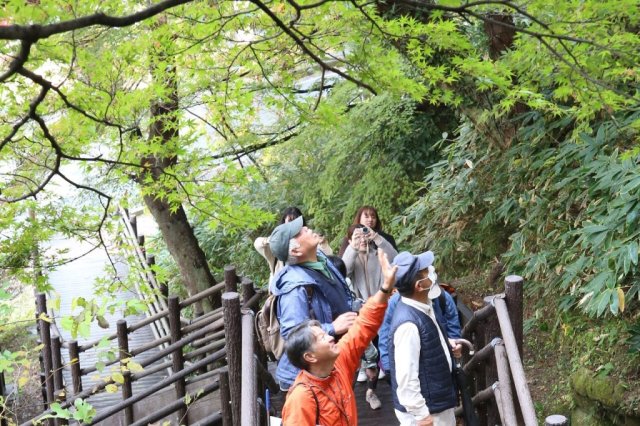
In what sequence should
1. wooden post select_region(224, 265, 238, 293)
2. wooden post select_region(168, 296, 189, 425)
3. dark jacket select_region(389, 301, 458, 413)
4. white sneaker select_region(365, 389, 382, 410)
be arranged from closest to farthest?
dark jacket select_region(389, 301, 458, 413) → white sneaker select_region(365, 389, 382, 410) → wooden post select_region(224, 265, 238, 293) → wooden post select_region(168, 296, 189, 425)

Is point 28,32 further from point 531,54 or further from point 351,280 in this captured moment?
point 531,54

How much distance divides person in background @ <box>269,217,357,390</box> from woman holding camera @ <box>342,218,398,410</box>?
1.08m

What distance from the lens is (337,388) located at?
10.6 feet

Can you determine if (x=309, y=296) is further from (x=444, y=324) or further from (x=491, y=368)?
(x=491, y=368)

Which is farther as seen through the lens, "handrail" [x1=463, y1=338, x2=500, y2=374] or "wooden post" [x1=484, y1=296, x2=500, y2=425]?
"wooden post" [x1=484, y1=296, x2=500, y2=425]

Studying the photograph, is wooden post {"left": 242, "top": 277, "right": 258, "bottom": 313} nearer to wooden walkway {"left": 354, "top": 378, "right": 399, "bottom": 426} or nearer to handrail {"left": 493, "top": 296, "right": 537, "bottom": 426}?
wooden walkway {"left": 354, "top": 378, "right": 399, "bottom": 426}

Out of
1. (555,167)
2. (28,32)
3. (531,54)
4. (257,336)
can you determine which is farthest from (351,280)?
(28,32)

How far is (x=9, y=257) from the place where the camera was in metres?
6.82

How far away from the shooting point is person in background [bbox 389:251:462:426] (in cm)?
346

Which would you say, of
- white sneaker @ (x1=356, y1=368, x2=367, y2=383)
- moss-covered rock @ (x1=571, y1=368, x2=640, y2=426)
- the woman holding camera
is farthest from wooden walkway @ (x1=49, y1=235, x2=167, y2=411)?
moss-covered rock @ (x1=571, y1=368, x2=640, y2=426)

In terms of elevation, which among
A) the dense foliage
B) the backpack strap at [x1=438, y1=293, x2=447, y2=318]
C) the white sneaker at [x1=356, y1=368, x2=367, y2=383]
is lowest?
the white sneaker at [x1=356, y1=368, x2=367, y2=383]

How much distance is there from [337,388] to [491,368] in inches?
54.9

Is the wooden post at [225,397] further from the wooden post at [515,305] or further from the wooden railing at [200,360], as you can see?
the wooden post at [515,305]

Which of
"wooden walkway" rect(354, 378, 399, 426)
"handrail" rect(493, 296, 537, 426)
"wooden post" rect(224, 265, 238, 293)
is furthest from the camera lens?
"wooden post" rect(224, 265, 238, 293)
